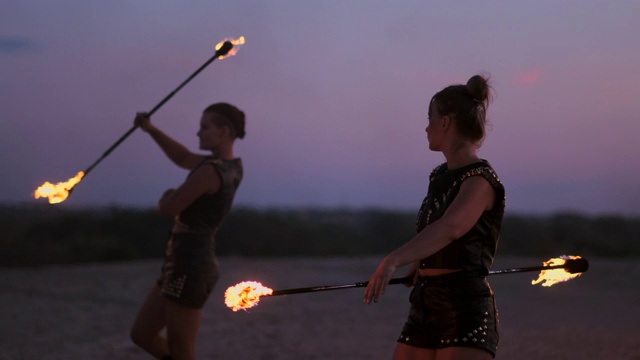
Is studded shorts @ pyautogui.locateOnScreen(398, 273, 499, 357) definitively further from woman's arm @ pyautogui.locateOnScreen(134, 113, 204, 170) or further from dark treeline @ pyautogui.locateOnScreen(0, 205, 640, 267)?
dark treeline @ pyautogui.locateOnScreen(0, 205, 640, 267)

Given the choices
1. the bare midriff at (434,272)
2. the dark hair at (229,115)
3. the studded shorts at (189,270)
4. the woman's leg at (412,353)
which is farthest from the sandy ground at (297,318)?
the bare midriff at (434,272)

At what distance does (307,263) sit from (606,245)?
13525 mm

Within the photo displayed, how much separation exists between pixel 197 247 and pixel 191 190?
0.33 meters

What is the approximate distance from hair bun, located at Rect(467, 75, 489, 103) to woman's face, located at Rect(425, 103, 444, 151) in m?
0.15

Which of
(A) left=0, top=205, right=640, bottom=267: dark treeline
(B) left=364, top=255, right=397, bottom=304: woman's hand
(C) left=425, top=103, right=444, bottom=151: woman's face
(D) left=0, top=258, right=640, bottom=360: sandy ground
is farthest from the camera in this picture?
(A) left=0, top=205, right=640, bottom=267: dark treeline

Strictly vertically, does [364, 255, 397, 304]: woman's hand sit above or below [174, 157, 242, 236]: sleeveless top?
below

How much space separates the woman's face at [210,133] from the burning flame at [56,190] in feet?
2.58

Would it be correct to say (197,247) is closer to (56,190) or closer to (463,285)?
(56,190)

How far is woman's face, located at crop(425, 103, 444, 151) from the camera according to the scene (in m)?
3.58

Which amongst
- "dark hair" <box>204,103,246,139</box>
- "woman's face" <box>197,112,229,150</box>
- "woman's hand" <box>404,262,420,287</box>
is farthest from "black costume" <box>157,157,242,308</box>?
"woman's hand" <box>404,262,420,287</box>

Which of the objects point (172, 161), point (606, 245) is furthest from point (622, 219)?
point (172, 161)

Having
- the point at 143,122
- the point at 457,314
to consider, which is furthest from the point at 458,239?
the point at 143,122

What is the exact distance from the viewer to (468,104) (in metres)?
3.54

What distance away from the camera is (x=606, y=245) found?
30.0 m
